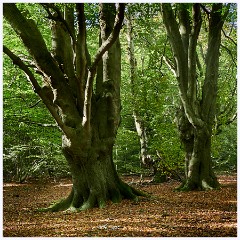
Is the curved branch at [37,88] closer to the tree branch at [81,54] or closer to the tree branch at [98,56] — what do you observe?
the tree branch at [98,56]

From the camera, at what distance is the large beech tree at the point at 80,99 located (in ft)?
22.7

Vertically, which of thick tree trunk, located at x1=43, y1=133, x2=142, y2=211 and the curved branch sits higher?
the curved branch

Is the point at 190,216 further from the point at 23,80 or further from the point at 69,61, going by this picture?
the point at 23,80

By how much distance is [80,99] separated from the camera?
759 cm

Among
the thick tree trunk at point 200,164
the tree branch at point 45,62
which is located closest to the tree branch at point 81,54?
the tree branch at point 45,62

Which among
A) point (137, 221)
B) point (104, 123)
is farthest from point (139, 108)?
point (137, 221)

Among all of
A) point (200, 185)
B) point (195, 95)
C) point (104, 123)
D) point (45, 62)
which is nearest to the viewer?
point (45, 62)

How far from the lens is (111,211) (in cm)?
675

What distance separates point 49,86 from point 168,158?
18.8 feet

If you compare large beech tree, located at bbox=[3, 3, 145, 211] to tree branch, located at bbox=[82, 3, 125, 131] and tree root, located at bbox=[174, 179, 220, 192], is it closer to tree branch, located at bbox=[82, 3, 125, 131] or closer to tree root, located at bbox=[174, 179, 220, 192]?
tree branch, located at bbox=[82, 3, 125, 131]

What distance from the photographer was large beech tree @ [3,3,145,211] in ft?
22.7

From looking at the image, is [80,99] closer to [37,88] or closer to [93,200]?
[37,88]

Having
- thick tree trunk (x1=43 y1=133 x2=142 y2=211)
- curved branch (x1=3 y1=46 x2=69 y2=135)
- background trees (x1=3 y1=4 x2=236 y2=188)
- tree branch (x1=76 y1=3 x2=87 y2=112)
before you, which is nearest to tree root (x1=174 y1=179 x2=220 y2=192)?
background trees (x1=3 y1=4 x2=236 y2=188)

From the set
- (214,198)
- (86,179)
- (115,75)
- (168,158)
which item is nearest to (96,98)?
(115,75)
